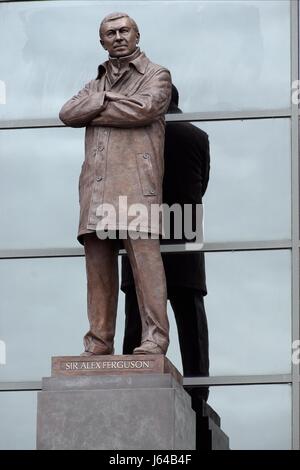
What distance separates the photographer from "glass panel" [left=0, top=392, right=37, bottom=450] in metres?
18.6

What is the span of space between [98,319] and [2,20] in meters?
3.17

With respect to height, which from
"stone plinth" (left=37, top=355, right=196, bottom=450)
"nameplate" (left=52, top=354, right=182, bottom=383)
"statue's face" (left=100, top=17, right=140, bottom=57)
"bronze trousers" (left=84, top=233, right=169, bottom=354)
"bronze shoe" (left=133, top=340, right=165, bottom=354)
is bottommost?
"stone plinth" (left=37, top=355, right=196, bottom=450)

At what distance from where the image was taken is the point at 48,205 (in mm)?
19203

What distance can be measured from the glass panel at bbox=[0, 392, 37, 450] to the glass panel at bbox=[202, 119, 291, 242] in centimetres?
196

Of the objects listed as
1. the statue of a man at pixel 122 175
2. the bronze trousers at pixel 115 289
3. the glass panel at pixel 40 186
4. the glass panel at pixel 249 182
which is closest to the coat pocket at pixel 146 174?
the statue of a man at pixel 122 175

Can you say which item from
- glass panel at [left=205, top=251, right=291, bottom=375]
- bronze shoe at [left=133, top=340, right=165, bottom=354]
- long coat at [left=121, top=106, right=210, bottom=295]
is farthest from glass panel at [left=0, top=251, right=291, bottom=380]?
bronze shoe at [left=133, top=340, right=165, bottom=354]

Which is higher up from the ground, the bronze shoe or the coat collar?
the coat collar

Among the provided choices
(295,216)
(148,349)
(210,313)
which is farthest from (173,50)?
(148,349)

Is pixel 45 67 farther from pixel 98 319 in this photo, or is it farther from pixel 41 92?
pixel 98 319

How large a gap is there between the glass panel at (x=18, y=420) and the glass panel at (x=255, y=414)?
1.43 metres

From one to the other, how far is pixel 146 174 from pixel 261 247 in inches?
59.8

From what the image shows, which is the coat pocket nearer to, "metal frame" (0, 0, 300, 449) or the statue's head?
the statue's head

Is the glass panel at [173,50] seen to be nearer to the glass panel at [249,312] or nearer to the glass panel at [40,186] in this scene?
the glass panel at [40,186]

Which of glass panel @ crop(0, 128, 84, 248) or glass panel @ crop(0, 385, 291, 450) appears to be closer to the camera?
glass panel @ crop(0, 385, 291, 450)
